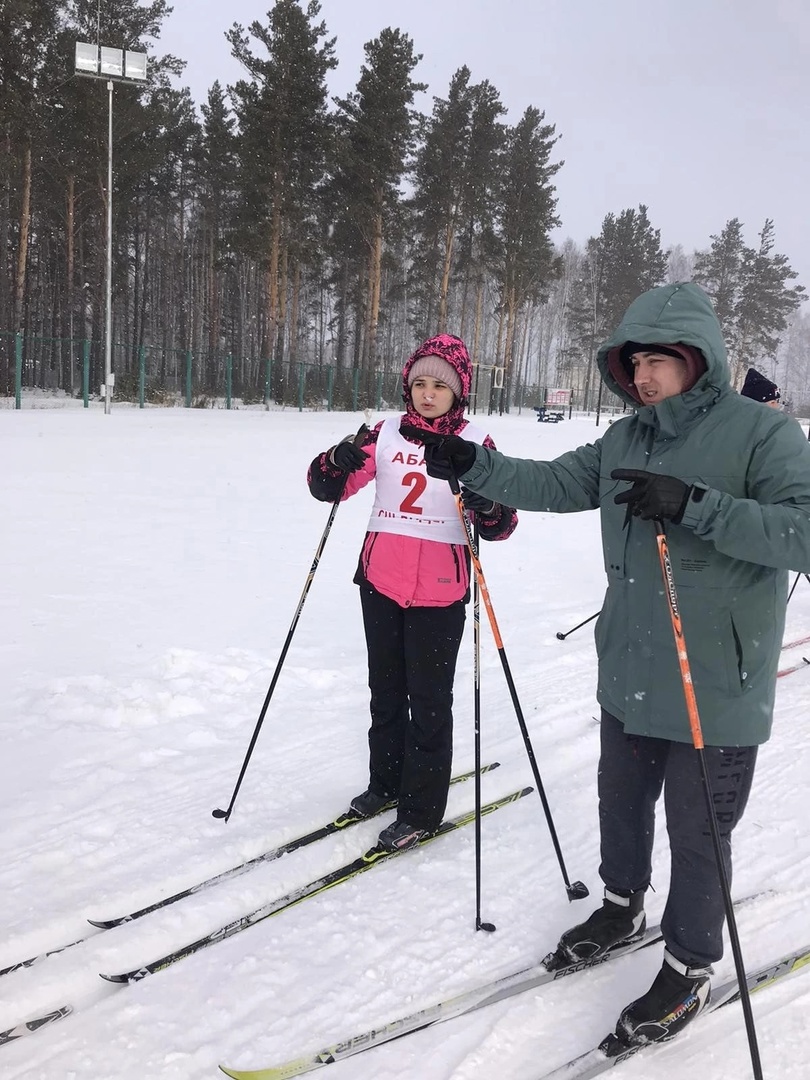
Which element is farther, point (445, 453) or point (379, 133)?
point (379, 133)

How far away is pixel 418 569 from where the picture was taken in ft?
8.22

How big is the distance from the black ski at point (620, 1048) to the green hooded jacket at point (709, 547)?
2.52 feet

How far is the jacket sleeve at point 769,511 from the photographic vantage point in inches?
61.9

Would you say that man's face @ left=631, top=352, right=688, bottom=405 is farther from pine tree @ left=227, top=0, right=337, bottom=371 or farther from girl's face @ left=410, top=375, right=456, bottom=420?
pine tree @ left=227, top=0, right=337, bottom=371

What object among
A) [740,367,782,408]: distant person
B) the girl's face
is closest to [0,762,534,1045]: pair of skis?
the girl's face

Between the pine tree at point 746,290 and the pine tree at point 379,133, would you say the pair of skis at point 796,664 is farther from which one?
the pine tree at point 746,290

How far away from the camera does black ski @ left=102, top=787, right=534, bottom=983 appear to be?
2035mm

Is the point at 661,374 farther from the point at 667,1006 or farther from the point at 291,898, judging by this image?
the point at 291,898

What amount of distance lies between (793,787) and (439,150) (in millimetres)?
30116

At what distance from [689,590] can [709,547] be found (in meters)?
0.12

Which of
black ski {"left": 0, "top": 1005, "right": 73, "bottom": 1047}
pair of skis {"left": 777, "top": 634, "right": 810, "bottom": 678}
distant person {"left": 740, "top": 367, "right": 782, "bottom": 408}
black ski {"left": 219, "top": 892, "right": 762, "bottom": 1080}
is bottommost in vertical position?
black ski {"left": 0, "top": 1005, "right": 73, "bottom": 1047}

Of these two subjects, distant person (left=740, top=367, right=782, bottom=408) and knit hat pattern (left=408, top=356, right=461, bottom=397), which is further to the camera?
distant person (left=740, top=367, right=782, bottom=408)

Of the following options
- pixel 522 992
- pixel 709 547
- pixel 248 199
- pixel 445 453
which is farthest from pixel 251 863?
pixel 248 199

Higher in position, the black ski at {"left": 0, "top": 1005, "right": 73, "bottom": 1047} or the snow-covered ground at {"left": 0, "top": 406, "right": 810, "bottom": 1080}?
the snow-covered ground at {"left": 0, "top": 406, "right": 810, "bottom": 1080}
